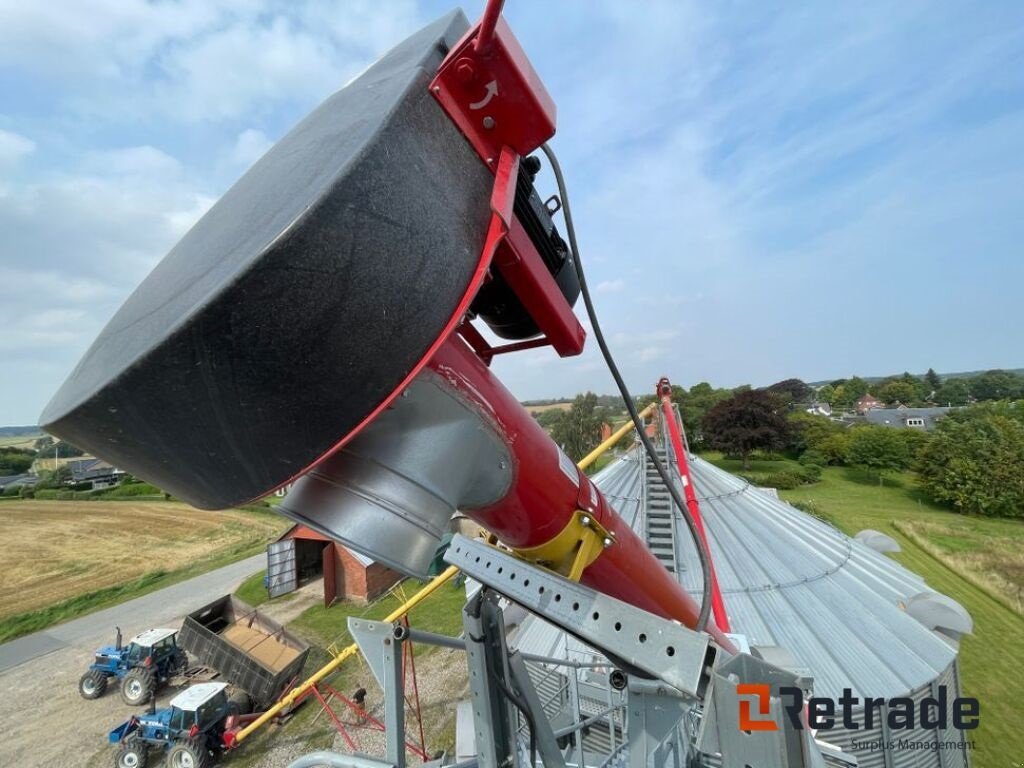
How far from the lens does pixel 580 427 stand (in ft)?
141

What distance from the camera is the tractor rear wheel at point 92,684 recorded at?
32.8ft

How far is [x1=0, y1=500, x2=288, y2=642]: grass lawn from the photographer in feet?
54.1

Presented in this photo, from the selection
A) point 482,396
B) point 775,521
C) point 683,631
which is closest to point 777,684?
point 683,631

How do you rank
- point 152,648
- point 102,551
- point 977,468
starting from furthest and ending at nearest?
point 977,468, point 102,551, point 152,648

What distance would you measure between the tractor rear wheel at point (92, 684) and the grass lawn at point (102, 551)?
22.0ft

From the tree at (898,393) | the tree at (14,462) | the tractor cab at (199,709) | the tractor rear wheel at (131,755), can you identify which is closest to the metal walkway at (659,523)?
the tractor cab at (199,709)

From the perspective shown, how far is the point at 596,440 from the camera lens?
142ft

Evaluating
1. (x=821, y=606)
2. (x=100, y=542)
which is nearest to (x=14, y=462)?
(x=100, y=542)

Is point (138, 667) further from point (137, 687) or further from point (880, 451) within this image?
point (880, 451)

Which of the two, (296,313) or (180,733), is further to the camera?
(180,733)

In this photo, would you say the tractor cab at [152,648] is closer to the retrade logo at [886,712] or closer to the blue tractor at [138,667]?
the blue tractor at [138,667]

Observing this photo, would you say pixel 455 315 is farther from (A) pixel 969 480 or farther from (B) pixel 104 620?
(A) pixel 969 480

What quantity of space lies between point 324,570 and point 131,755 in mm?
6566

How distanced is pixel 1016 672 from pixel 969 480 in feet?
70.3
